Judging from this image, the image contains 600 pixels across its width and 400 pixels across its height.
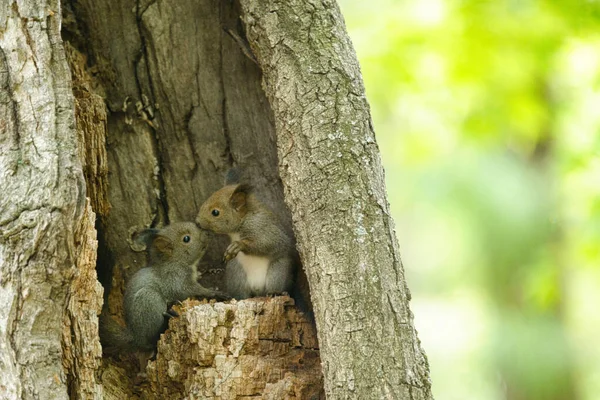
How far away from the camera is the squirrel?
4004 millimetres

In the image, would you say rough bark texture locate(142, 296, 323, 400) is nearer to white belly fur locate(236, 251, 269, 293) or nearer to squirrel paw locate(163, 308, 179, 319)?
squirrel paw locate(163, 308, 179, 319)

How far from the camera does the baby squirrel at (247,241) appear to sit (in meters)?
4.03

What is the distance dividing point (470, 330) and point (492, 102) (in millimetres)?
4243

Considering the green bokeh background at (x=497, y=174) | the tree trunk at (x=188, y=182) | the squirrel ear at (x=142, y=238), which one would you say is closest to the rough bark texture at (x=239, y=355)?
the tree trunk at (x=188, y=182)

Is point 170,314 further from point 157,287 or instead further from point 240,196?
point 240,196

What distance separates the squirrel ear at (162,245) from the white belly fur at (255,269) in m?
0.37

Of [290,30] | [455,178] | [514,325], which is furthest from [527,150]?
[290,30]

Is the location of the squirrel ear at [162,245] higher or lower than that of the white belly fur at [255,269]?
higher

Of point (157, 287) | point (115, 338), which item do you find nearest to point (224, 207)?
point (157, 287)

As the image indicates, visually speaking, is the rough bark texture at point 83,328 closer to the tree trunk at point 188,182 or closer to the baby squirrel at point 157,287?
the tree trunk at point 188,182

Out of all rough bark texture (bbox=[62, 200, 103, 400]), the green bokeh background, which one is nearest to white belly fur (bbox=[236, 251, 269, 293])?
rough bark texture (bbox=[62, 200, 103, 400])

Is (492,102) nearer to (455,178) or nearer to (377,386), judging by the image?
(455,178)

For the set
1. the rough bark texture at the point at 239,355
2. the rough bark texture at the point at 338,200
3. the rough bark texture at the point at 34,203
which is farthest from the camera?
the rough bark texture at the point at 239,355

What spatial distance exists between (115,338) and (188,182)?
96cm
